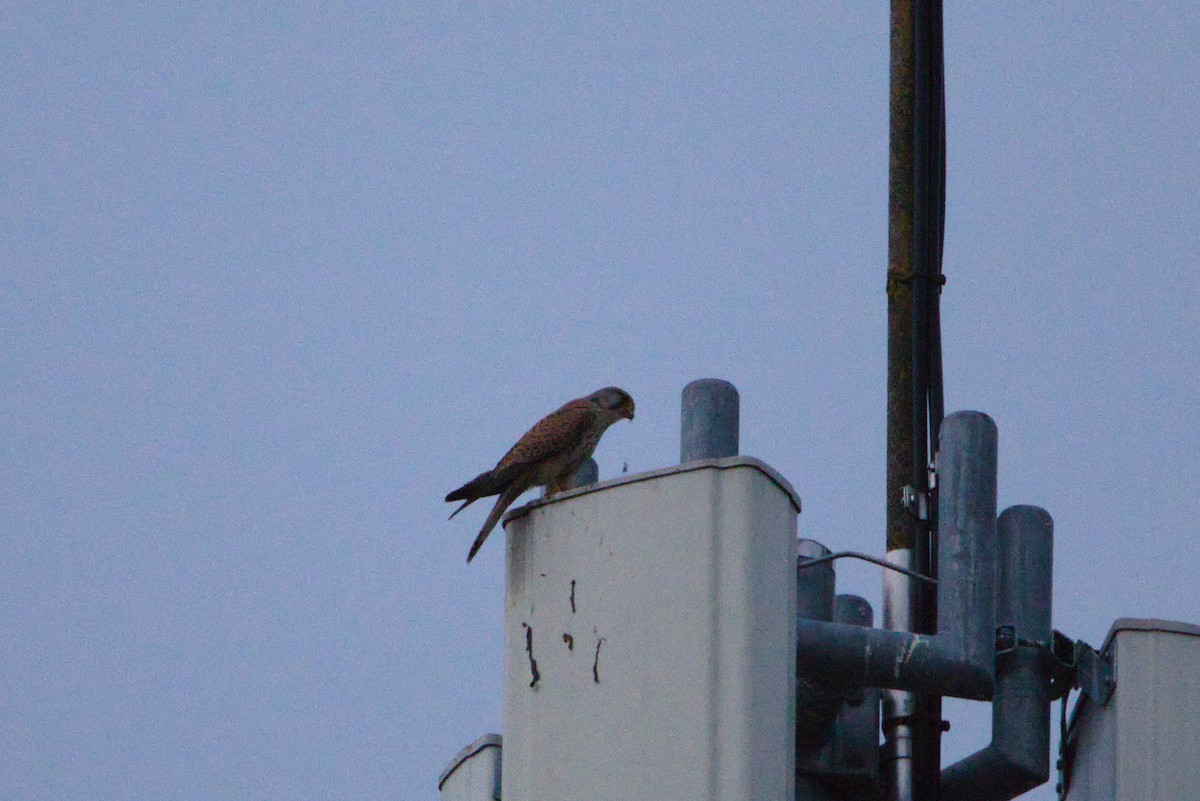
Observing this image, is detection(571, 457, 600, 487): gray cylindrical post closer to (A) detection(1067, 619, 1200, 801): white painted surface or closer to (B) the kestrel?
(B) the kestrel

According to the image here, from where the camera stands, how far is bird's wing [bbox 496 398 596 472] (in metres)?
6.78

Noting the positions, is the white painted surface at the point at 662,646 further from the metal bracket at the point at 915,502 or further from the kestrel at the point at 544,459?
the kestrel at the point at 544,459

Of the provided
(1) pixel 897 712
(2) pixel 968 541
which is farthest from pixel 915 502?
(1) pixel 897 712

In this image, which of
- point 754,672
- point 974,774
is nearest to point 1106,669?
point 974,774

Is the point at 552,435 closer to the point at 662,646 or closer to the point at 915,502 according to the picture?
the point at 915,502

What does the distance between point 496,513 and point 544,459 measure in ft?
1.06

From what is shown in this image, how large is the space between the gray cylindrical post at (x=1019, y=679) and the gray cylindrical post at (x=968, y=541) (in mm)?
131

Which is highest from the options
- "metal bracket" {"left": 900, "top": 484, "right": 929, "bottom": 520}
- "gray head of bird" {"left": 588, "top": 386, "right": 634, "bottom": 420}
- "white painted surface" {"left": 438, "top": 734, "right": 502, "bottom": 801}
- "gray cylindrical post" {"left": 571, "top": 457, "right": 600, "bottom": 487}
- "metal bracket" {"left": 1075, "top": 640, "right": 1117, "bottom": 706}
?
"gray head of bird" {"left": 588, "top": 386, "right": 634, "bottom": 420}

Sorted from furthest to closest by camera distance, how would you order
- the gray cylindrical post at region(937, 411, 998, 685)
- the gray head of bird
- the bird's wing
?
the gray head of bird < the bird's wing < the gray cylindrical post at region(937, 411, 998, 685)

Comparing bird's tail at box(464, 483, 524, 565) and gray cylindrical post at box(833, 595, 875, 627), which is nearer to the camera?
gray cylindrical post at box(833, 595, 875, 627)

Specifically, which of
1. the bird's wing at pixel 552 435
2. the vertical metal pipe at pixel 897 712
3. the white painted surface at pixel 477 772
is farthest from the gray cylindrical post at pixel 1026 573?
the bird's wing at pixel 552 435

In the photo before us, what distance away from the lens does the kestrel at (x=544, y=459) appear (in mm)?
6465

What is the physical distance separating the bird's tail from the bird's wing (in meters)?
0.10

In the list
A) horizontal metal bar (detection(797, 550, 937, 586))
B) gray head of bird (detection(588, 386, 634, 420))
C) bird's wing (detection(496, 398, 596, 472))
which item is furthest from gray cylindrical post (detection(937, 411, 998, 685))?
gray head of bird (detection(588, 386, 634, 420))
